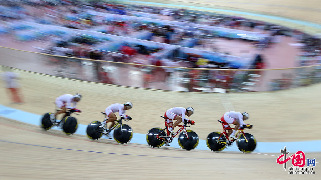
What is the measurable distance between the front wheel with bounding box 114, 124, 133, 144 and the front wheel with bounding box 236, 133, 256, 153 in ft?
6.60

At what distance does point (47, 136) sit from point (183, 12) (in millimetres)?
16857

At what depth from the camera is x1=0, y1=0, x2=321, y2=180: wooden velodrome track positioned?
445 centimetres

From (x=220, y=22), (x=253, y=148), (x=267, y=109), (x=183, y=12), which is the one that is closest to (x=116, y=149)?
(x=253, y=148)

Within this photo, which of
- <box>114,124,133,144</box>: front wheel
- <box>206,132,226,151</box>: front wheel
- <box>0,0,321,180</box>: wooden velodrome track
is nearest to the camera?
<box>0,0,321,180</box>: wooden velodrome track

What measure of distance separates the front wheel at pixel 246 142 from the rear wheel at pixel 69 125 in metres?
3.15

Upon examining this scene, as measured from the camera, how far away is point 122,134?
582cm

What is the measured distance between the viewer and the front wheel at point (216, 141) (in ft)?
18.5

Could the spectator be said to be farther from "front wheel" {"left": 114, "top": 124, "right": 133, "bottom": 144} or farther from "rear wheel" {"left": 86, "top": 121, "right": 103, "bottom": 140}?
"front wheel" {"left": 114, "top": 124, "right": 133, "bottom": 144}

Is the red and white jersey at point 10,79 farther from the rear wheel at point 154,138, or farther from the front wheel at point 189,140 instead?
the front wheel at point 189,140

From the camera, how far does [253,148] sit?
5.57 m

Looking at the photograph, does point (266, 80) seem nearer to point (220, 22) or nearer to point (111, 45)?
point (111, 45)

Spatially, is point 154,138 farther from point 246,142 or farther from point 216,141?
point 246,142

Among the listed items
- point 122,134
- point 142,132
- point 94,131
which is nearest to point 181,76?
point 142,132
